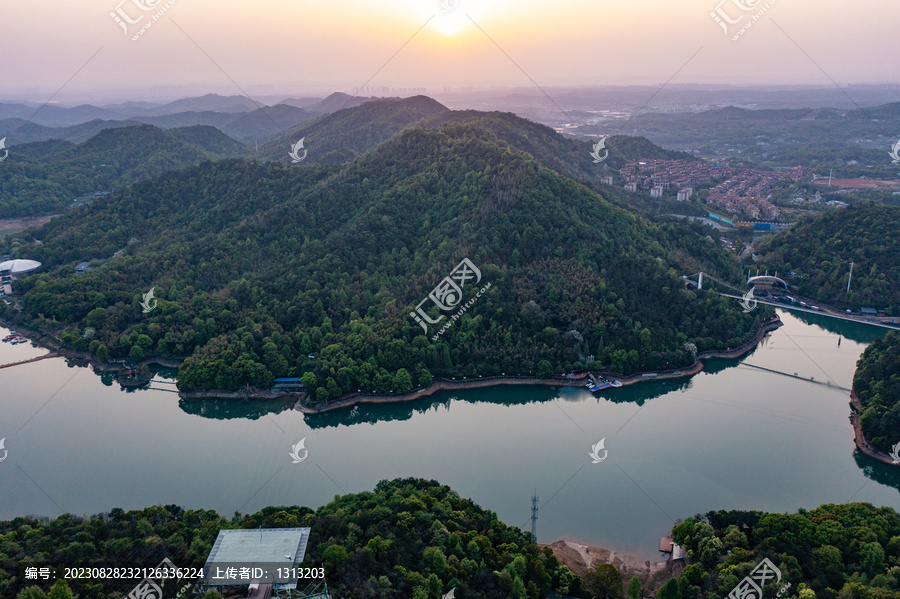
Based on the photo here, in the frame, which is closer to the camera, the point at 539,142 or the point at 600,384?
the point at 600,384

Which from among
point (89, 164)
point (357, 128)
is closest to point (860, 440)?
point (357, 128)

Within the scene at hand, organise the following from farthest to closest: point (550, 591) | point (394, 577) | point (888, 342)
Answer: point (888, 342)
point (550, 591)
point (394, 577)

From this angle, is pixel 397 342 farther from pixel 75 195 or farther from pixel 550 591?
pixel 75 195

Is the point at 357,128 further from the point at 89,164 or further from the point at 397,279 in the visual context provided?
the point at 397,279

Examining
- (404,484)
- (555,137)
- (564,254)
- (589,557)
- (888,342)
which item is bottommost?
(589,557)

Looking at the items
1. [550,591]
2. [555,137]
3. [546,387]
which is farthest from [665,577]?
[555,137]

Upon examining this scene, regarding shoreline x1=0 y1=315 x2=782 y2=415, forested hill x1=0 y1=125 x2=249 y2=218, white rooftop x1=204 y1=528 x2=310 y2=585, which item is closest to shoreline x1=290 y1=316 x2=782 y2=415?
shoreline x1=0 y1=315 x2=782 y2=415

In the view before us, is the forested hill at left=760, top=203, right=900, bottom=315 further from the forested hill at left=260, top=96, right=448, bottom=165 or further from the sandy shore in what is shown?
the forested hill at left=260, top=96, right=448, bottom=165
